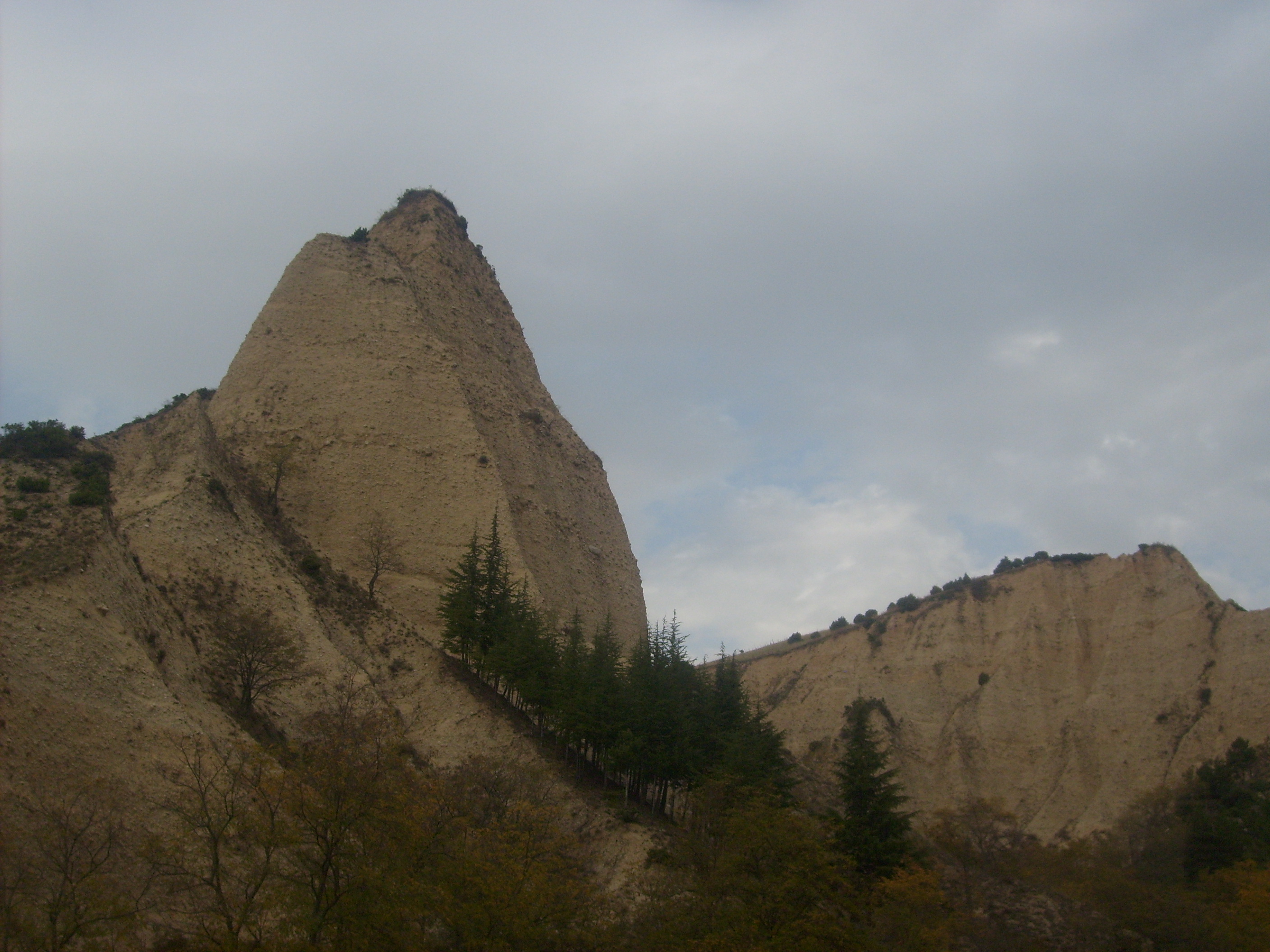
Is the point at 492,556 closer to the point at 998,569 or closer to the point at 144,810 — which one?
the point at 144,810

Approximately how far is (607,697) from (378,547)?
15978 millimetres

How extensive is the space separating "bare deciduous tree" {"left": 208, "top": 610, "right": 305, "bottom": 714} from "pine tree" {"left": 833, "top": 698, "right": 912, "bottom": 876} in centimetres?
2118

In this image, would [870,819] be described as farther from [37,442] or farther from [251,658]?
[37,442]

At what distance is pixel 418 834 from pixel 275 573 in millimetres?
20734

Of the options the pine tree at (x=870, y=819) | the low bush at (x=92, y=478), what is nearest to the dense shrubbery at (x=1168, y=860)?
the pine tree at (x=870, y=819)

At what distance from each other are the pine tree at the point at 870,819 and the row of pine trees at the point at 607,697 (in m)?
2.80

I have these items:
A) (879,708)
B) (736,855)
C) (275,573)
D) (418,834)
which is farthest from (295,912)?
(879,708)

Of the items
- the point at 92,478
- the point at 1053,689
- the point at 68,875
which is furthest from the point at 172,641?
the point at 1053,689

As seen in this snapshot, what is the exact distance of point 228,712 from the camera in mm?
29781

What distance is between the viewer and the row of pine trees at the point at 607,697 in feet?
119

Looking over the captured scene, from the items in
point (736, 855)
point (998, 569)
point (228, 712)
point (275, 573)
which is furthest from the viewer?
point (998, 569)

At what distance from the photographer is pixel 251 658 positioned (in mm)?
31266

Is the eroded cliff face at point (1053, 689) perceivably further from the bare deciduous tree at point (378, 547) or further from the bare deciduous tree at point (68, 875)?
the bare deciduous tree at point (68, 875)

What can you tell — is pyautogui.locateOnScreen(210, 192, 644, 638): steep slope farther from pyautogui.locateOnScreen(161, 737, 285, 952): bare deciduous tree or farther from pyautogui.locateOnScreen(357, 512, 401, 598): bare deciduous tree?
pyautogui.locateOnScreen(161, 737, 285, 952): bare deciduous tree
